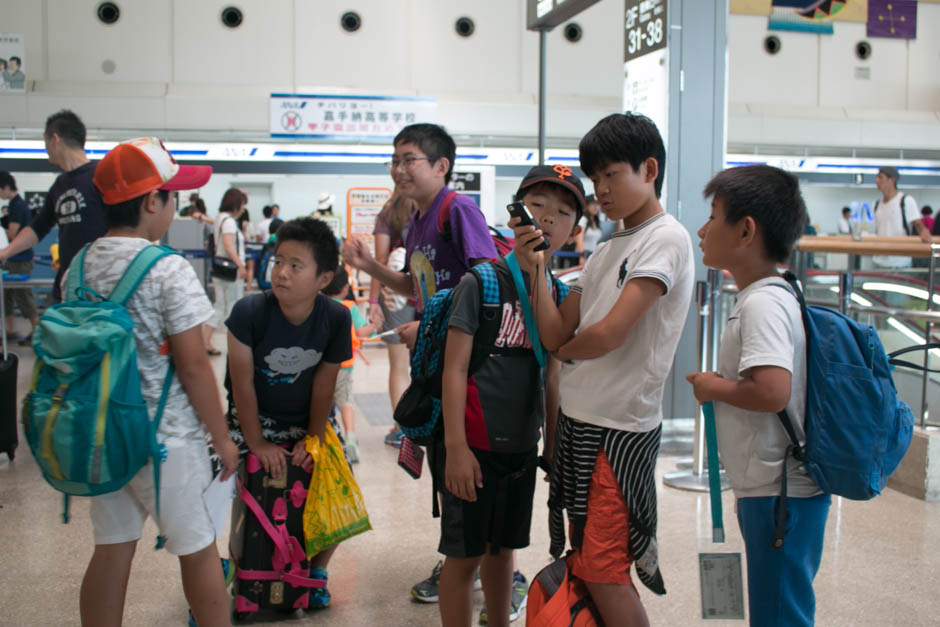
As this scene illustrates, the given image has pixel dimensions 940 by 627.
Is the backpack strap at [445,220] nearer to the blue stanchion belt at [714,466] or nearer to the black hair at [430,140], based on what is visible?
the black hair at [430,140]

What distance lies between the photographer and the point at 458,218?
238 cm

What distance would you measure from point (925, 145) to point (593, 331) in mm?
18185

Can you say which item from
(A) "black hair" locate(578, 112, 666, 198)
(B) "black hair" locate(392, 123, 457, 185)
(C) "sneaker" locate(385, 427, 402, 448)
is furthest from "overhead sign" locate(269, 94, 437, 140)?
(A) "black hair" locate(578, 112, 666, 198)

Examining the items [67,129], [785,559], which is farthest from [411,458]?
[67,129]

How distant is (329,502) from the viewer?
2549 millimetres

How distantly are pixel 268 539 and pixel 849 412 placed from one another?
5.80ft

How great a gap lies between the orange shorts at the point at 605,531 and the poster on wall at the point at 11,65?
14.6 meters

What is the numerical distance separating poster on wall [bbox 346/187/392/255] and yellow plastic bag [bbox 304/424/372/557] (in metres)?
8.88

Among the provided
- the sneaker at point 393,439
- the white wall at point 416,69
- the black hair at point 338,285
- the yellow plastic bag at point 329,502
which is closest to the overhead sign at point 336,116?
the white wall at point 416,69

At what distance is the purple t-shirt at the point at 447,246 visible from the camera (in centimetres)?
236

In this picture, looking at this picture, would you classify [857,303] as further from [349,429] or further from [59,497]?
[59,497]

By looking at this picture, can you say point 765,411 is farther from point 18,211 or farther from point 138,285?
point 18,211

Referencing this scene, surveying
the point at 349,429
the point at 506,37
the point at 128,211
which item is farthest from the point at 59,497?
the point at 506,37

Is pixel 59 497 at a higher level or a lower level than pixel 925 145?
lower
